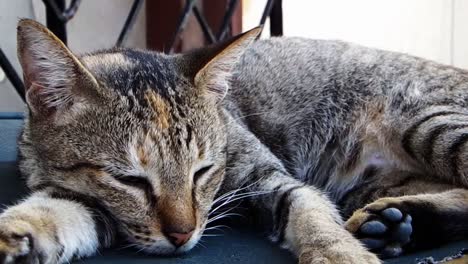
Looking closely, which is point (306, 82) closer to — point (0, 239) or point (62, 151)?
point (62, 151)

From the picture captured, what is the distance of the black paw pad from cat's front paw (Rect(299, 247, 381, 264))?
0.20ft

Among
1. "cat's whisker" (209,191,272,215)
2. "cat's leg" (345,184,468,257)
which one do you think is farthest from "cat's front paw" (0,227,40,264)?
"cat's leg" (345,184,468,257)

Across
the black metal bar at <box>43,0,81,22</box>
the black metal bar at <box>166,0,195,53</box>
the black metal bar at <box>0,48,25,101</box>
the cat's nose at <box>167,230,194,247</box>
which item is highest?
the black metal bar at <box>43,0,81,22</box>

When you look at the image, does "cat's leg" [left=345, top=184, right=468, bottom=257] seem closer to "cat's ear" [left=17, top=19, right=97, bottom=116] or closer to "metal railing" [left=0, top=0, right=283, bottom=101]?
"cat's ear" [left=17, top=19, right=97, bottom=116]

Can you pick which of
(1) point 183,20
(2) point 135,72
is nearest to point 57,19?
(1) point 183,20

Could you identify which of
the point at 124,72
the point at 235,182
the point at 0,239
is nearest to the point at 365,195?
the point at 235,182

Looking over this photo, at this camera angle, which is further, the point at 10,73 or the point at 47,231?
the point at 10,73

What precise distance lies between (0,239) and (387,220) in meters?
0.58

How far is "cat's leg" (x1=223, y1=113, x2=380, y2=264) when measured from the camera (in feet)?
3.41

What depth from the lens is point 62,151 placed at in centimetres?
112

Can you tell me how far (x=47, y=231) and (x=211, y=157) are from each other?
11.8 inches

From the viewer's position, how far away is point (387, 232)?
111cm

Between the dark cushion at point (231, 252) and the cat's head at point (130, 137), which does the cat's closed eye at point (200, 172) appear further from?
the dark cushion at point (231, 252)

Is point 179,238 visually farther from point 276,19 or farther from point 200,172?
point 276,19
